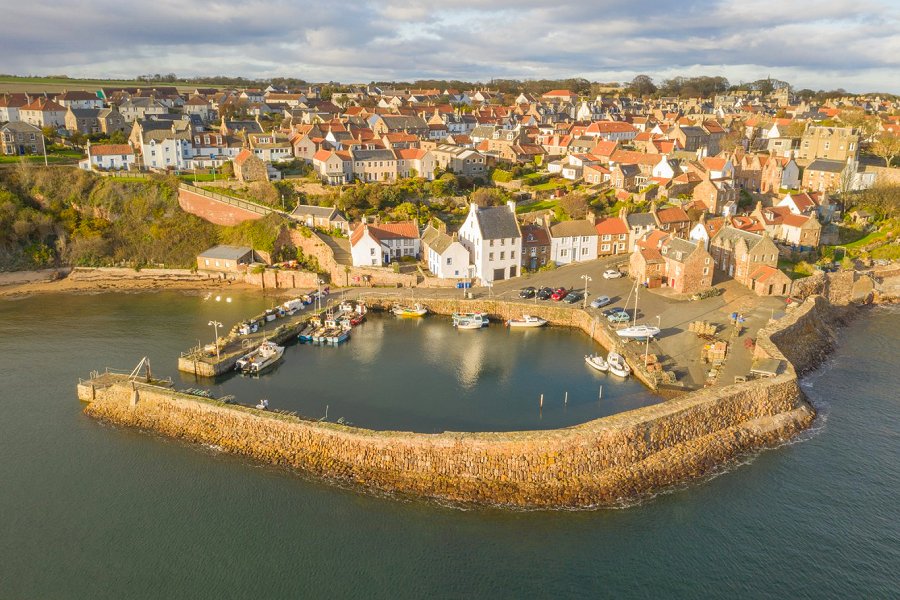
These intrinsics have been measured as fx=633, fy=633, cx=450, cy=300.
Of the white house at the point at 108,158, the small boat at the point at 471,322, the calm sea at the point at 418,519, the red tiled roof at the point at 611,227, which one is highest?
the white house at the point at 108,158

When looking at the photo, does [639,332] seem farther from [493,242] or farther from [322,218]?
[322,218]

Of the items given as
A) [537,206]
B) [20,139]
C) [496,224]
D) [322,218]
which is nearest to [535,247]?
[496,224]

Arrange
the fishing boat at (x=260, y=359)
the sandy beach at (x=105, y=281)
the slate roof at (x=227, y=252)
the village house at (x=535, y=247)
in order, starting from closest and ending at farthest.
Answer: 1. the fishing boat at (x=260, y=359)
2. the village house at (x=535, y=247)
3. the sandy beach at (x=105, y=281)
4. the slate roof at (x=227, y=252)

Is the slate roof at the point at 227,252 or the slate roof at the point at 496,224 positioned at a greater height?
the slate roof at the point at 496,224

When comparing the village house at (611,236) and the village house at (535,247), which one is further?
the village house at (611,236)

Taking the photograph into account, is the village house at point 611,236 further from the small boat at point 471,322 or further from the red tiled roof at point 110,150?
the red tiled roof at point 110,150

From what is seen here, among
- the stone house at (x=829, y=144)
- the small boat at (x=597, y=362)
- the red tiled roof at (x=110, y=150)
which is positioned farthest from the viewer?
the stone house at (x=829, y=144)

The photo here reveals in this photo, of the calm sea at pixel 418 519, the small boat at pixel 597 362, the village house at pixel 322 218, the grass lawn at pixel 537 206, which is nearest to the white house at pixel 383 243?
the village house at pixel 322 218

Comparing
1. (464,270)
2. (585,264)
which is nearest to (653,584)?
(464,270)
